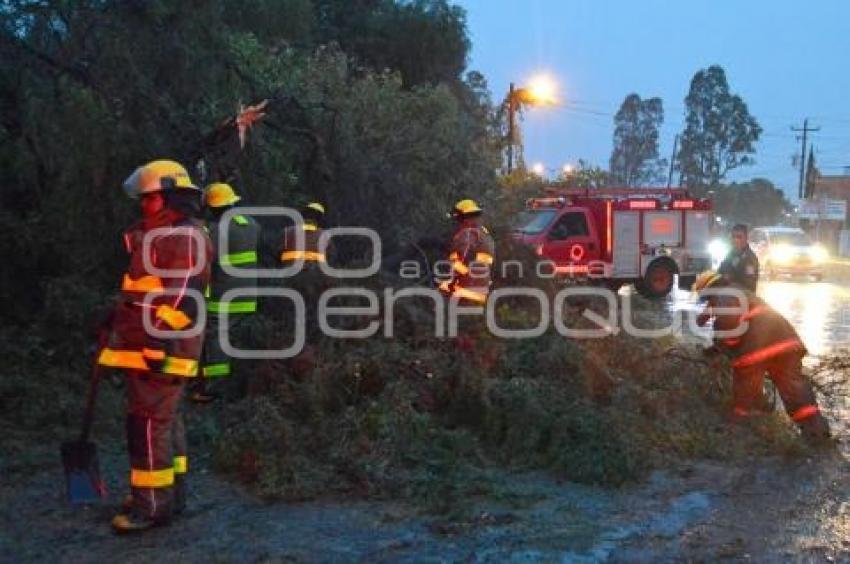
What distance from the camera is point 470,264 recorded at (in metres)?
9.20

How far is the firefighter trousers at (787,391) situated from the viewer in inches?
293

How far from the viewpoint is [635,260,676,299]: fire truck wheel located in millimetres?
20453

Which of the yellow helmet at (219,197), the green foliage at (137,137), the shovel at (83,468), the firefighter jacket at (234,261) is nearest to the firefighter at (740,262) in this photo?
the green foliage at (137,137)

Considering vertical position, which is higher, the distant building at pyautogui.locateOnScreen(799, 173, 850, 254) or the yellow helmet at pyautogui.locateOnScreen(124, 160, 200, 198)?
the yellow helmet at pyautogui.locateOnScreen(124, 160, 200, 198)

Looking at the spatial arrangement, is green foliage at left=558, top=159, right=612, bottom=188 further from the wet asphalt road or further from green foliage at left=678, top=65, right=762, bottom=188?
green foliage at left=678, top=65, right=762, bottom=188

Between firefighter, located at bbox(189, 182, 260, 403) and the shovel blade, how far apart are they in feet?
5.51

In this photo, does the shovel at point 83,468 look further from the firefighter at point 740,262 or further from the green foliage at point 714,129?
the green foliage at point 714,129

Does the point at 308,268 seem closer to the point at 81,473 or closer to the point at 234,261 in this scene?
the point at 234,261

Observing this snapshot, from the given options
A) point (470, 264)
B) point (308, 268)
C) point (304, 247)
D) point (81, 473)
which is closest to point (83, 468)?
point (81, 473)

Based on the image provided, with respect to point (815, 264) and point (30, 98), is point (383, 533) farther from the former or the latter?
point (815, 264)

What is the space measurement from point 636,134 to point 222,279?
8680cm

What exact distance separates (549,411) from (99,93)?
15.6 ft

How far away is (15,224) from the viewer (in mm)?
8703

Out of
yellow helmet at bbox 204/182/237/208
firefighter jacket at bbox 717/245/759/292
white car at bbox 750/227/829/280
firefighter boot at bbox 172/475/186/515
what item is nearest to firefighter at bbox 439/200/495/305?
yellow helmet at bbox 204/182/237/208
